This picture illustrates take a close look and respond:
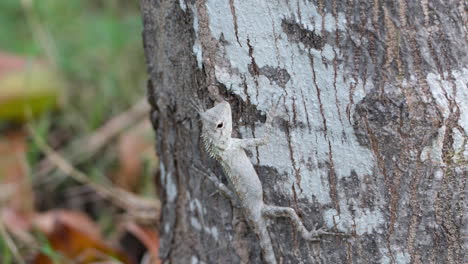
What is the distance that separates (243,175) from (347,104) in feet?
2.23

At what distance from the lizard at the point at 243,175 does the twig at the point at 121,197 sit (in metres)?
1.89

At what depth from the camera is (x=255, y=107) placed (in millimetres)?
2645

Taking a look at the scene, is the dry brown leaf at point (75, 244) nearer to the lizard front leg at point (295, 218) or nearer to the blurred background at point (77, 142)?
the blurred background at point (77, 142)

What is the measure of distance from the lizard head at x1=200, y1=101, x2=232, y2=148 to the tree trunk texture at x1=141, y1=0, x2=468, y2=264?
0.05 m

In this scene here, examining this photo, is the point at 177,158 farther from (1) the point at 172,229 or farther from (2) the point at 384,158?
(2) the point at 384,158

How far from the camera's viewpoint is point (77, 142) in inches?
224

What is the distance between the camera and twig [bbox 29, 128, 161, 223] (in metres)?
4.75

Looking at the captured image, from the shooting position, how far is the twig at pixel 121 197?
4754mm

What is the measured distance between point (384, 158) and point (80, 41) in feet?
16.2

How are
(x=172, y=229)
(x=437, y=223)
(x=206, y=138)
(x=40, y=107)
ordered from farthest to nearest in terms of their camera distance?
(x=40, y=107) → (x=172, y=229) → (x=206, y=138) → (x=437, y=223)

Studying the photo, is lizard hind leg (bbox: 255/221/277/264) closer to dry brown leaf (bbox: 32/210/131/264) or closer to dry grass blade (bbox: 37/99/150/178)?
dry brown leaf (bbox: 32/210/131/264)

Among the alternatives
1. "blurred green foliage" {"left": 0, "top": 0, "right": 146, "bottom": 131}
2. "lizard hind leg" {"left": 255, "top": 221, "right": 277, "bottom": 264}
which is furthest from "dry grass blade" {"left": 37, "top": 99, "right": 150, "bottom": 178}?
"lizard hind leg" {"left": 255, "top": 221, "right": 277, "bottom": 264}

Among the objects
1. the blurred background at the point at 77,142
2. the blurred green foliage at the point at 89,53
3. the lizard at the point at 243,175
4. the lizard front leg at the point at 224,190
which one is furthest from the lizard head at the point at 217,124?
the blurred green foliage at the point at 89,53

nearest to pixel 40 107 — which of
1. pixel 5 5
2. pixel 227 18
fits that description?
pixel 5 5
